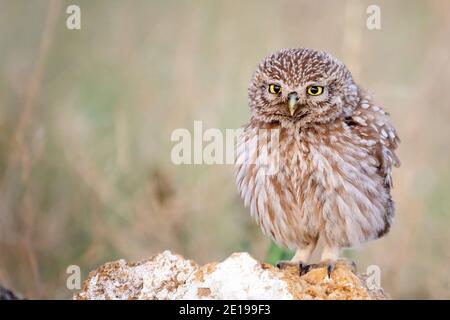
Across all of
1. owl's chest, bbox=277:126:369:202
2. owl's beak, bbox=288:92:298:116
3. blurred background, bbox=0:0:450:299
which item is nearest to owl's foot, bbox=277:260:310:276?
owl's chest, bbox=277:126:369:202

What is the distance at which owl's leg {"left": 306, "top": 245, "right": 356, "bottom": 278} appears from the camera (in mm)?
4524

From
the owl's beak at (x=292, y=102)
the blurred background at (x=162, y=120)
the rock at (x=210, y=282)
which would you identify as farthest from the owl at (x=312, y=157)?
the blurred background at (x=162, y=120)

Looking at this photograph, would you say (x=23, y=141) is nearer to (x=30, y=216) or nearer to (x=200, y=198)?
(x=30, y=216)

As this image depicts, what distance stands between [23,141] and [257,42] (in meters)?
2.37

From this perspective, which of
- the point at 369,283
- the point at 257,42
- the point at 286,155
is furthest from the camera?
the point at 257,42

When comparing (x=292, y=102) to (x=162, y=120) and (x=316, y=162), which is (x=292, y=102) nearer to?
(x=316, y=162)

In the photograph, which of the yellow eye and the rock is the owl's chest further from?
the rock

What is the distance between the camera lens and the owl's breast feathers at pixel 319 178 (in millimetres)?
4785

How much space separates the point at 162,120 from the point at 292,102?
2.70m

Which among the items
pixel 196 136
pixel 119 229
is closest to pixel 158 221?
pixel 119 229

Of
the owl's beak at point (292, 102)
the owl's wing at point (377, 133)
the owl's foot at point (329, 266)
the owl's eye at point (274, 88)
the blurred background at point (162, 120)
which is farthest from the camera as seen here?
the blurred background at point (162, 120)

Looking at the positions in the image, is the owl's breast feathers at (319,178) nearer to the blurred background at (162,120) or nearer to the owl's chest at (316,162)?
the owl's chest at (316,162)

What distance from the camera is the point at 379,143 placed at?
5.07 metres

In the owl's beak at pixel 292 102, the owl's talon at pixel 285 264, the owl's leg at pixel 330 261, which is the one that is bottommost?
the owl's talon at pixel 285 264
